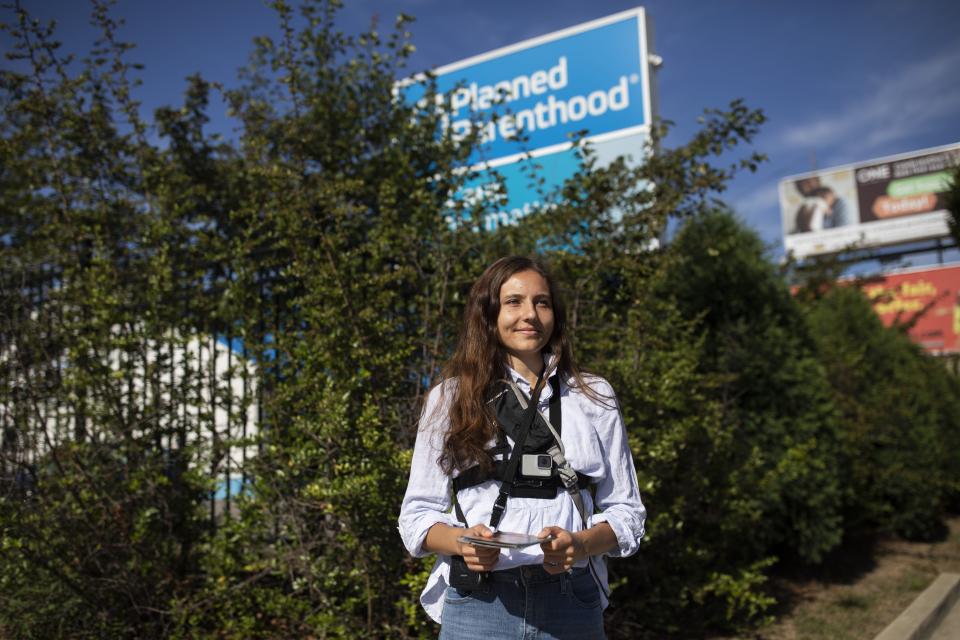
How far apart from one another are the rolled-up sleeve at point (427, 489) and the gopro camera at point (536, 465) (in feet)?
0.76

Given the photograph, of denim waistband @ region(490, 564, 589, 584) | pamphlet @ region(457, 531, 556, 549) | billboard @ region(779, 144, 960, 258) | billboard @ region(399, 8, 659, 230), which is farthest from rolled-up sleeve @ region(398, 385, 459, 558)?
billboard @ region(779, 144, 960, 258)

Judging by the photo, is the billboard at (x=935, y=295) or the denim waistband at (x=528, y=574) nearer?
the denim waistband at (x=528, y=574)

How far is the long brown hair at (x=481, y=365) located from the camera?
81.2 inches

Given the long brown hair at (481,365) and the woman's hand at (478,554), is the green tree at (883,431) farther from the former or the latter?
the woman's hand at (478,554)

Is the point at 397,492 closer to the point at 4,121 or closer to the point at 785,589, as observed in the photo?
the point at 4,121

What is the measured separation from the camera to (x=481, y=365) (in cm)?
223

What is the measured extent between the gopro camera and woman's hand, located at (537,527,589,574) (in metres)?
0.20

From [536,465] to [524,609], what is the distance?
0.39 meters

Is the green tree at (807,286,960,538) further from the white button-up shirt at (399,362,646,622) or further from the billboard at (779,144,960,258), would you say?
the billboard at (779,144,960,258)

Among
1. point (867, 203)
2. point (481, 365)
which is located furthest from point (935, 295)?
point (481, 365)

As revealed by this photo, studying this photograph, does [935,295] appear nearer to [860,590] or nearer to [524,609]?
[860,590]

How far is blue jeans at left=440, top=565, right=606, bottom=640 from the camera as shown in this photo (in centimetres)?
200

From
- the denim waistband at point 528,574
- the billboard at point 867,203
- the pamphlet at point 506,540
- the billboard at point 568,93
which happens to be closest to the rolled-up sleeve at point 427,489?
the denim waistband at point 528,574

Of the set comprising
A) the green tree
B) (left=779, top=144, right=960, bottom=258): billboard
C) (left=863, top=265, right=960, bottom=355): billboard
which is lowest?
the green tree
